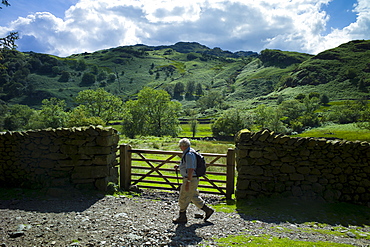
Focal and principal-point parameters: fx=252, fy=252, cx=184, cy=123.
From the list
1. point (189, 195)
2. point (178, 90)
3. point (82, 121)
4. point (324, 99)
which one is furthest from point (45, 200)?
point (178, 90)

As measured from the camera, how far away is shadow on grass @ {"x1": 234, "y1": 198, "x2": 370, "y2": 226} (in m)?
8.15

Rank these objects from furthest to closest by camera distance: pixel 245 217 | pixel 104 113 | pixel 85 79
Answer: pixel 85 79, pixel 104 113, pixel 245 217

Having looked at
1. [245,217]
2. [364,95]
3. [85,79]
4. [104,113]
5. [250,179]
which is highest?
[85,79]

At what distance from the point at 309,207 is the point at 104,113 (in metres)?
52.2

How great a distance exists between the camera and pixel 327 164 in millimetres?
9492

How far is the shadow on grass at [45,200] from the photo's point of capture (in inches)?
323

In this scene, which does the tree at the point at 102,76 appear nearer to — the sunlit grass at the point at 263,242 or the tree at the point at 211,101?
the tree at the point at 211,101

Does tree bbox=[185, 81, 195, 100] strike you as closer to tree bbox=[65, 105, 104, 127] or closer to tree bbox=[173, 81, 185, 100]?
tree bbox=[173, 81, 185, 100]

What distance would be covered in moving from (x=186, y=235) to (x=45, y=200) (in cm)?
563

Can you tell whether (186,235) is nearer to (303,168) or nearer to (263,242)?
(263,242)

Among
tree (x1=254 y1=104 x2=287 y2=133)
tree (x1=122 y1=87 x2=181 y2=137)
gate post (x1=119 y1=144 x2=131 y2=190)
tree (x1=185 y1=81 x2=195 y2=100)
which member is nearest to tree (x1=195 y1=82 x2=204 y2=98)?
tree (x1=185 y1=81 x2=195 y2=100)

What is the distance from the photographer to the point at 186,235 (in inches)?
251

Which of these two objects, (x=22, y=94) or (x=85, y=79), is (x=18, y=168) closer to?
(x=22, y=94)

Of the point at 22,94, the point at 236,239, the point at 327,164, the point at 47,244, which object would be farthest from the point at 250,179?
the point at 22,94
